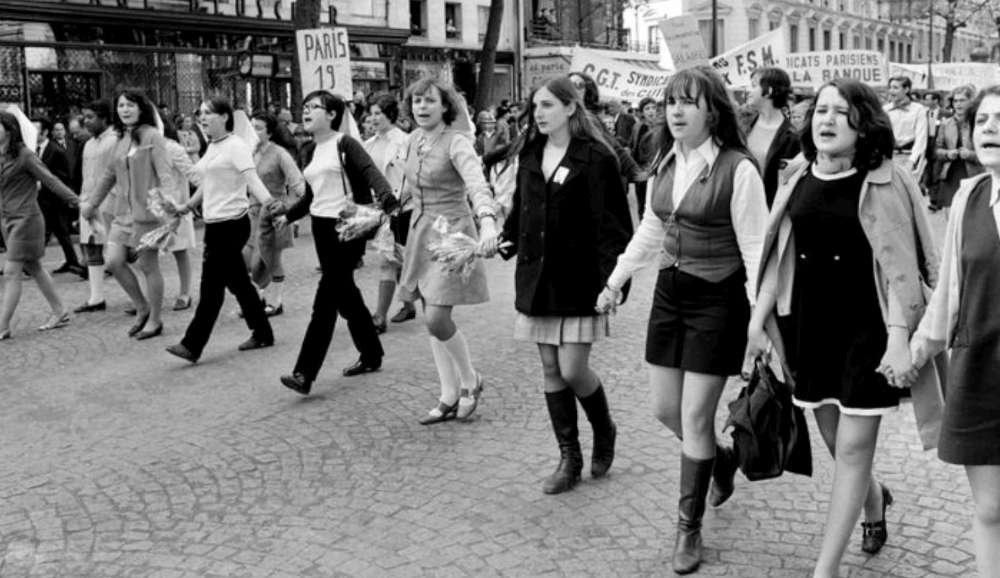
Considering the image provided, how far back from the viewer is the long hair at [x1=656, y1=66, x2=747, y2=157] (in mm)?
4387

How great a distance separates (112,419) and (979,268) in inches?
214

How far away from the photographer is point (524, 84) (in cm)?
4091

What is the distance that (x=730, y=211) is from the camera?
435 centimetres

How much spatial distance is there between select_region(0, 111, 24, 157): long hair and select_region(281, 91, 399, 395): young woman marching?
11.8ft

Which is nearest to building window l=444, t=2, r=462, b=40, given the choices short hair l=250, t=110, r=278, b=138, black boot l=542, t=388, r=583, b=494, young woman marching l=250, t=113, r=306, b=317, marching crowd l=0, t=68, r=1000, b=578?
young woman marching l=250, t=113, r=306, b=317

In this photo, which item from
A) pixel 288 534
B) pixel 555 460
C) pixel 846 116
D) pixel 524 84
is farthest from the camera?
pixel 524 84

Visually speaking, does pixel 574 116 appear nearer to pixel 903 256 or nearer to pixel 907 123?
pixel 903 256

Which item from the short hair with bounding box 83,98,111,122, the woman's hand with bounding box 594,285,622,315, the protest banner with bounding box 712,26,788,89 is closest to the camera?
the woman's hand with bounding box 594,285,622,315

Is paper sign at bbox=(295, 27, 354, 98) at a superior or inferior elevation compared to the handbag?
superior

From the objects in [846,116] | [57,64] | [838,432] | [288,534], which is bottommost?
[288,534]

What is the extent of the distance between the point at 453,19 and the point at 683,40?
75.2ft

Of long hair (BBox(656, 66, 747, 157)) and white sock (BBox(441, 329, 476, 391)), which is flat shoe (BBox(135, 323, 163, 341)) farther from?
long hair (BBox(656, 66, 747, 157))

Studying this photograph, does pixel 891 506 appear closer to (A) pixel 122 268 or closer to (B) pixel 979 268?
(B) pixel 979 268

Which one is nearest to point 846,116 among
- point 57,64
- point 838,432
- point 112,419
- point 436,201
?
point 838,432
